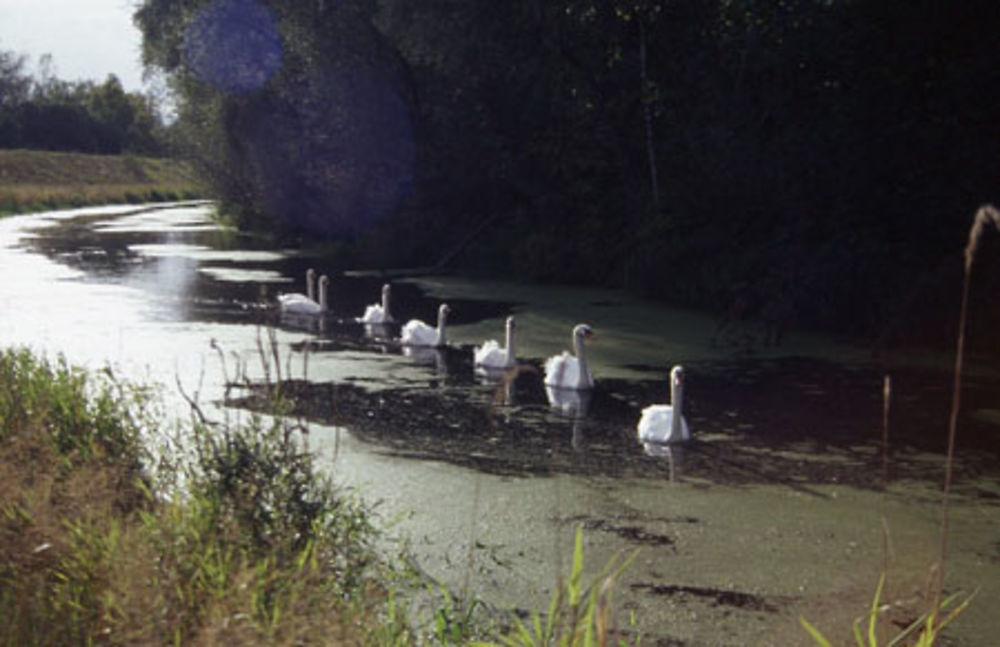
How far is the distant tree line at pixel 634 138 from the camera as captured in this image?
12750 millimetres

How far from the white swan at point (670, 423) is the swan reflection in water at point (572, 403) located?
20.2 inches

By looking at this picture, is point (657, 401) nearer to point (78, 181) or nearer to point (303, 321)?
point (303, 321)

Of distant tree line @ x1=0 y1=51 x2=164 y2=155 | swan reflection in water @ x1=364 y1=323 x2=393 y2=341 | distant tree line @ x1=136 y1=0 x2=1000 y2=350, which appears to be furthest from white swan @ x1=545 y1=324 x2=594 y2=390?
distant tree line @ x1=0 y1=51 x2=164 y2=155

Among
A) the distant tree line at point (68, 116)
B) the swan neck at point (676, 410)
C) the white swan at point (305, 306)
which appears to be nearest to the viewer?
the swan neck at point (676, 410)

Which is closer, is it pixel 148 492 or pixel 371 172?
pixel 148 492

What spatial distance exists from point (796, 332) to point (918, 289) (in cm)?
182

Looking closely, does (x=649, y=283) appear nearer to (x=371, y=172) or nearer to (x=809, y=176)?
(x=809, y=176)

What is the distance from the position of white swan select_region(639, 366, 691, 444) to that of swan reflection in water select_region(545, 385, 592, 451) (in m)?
0.51

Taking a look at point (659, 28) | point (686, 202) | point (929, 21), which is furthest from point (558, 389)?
point (659, 28)

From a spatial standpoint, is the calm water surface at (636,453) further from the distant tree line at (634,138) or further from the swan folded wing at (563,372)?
the distant tree line at (634,138)

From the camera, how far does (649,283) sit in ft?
58.3

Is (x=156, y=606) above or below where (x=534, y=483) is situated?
above

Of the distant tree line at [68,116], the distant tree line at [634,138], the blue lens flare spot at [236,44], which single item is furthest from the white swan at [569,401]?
the distant tree line at [68,116]

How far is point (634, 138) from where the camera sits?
774 inches
